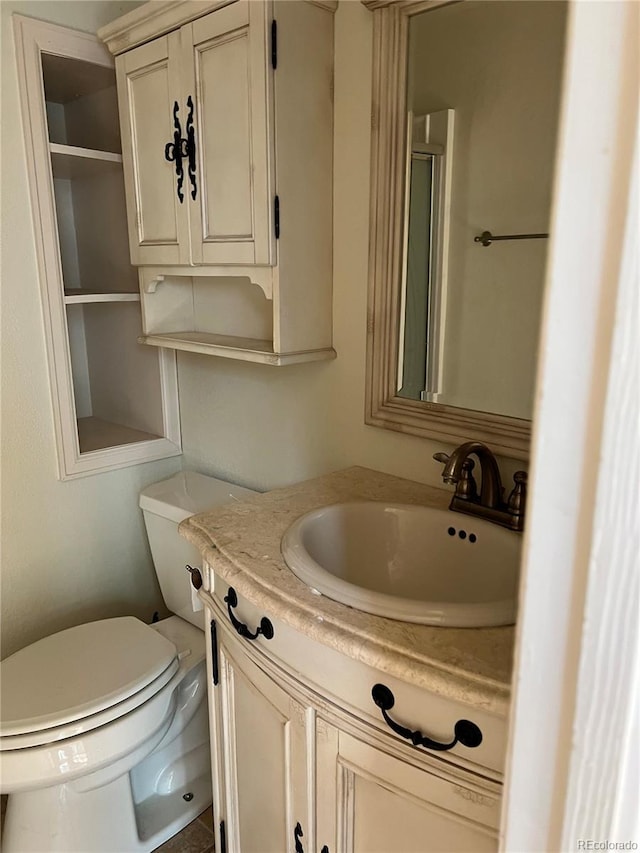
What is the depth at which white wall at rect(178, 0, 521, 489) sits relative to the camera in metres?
1.30

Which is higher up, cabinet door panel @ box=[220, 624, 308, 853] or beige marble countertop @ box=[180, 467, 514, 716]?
beige marble countertop @ box=[180, 467, 514, 716]

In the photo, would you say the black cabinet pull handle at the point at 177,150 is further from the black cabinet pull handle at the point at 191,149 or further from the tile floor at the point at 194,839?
the tile floor at the point at 194,839

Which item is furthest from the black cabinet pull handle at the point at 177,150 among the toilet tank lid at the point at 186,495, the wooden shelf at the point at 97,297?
the toilet tank lid at the point at 186,495

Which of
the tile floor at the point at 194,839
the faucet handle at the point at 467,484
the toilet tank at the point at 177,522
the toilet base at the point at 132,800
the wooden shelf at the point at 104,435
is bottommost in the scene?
the tile floor at the point at 194,839

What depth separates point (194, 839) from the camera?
161cm

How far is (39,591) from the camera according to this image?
1.77m

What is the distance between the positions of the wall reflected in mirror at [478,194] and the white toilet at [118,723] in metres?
0.77

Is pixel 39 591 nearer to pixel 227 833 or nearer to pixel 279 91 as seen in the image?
pixel 227 833

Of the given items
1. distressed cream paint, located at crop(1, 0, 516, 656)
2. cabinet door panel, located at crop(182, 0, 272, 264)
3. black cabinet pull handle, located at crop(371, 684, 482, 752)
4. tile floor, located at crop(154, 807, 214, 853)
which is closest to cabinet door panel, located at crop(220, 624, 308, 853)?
black cabinet pull handle, located at crop(371, 684, 482, 752)

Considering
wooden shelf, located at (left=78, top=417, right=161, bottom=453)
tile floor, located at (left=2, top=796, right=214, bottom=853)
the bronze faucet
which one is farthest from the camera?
wooden shelf, located at (left=78, top=417, right=161, bottom=453)

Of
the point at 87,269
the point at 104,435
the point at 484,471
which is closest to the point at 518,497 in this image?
the point at 484,471

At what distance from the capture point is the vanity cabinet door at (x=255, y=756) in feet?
3.15

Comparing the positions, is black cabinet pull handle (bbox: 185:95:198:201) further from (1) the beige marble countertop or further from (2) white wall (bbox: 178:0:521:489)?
(1) the beige marble countertop

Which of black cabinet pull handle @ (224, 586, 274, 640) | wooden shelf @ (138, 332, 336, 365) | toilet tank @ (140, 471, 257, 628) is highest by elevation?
wooden shelf @ (138, 332, 336, 365)
